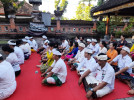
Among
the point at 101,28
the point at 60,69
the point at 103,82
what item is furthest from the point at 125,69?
the point at 101,28

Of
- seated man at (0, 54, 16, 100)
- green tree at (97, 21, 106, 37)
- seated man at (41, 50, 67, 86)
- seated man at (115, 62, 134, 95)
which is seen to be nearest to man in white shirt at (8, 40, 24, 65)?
seated man at (0, 54, 16, 100)

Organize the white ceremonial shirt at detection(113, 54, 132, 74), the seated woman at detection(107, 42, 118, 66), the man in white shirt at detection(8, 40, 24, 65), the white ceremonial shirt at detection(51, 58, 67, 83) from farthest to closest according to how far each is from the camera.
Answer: the man in white shirt at detection(8, 40, 24, 65) → the seated woman at detection(107, 42, 118, 66) → the white ceremonial shirt at detection(113, 54, 132, 74) → the white ceremonial shirt at detection(51, 58, 67, 83)

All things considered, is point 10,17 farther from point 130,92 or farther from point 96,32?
point 130,92

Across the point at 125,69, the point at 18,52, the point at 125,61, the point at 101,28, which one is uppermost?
the point at 101,28

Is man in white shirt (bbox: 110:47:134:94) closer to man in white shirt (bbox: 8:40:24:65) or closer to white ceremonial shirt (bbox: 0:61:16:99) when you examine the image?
white ceremonial shirt (bbox: 0:61:16:99)

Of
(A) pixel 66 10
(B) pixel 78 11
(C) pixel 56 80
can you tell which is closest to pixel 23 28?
(C) pixel 56 80

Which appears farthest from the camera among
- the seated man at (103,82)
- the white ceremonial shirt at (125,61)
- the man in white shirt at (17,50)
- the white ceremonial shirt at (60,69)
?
the man in white shirt at (17,50)

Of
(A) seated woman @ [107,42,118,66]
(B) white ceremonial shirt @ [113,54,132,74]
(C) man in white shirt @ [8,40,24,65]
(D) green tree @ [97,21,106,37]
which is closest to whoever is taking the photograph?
(B) white ceremonial shirt @ [113,54,132,74]

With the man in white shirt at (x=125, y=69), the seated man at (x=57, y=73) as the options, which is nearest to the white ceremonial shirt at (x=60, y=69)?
the seated man at (x=57, y=73)

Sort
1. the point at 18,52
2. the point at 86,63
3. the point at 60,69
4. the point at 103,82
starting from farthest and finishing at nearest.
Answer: the point at 18,52
the point at 86,63
the point at 60,69
the point at 103,82

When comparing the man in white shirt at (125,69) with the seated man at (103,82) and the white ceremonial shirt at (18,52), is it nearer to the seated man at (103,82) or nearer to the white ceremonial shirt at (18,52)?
the seated man at (103,82)

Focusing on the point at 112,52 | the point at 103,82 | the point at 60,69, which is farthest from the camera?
the point at 112,52

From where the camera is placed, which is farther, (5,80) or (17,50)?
(17,50)

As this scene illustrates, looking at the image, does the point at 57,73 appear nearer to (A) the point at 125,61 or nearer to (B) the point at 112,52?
(A) the point at 125,61
